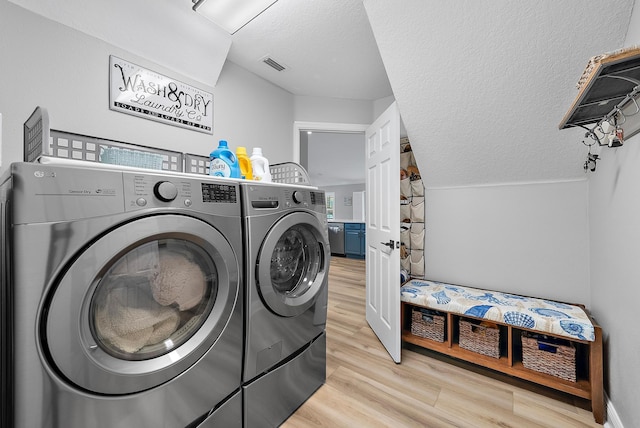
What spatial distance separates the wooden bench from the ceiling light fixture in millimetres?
2162

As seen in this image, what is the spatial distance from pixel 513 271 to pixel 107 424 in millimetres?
2489

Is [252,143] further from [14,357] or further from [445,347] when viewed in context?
[445,347]

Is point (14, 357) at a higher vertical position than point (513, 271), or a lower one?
higher

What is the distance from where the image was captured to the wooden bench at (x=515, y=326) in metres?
1.38

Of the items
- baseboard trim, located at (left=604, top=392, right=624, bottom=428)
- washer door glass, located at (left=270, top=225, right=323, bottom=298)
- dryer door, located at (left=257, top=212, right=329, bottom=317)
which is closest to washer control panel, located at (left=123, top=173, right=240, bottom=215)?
dryer door, located at (left=257, top=212, right=329, bottom=317)

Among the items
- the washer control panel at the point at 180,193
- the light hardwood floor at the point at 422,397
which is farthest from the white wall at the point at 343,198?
the washer control panel at the point at 180,193

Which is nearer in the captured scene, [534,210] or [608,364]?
[608,364]

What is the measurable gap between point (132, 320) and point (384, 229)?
5.43ft

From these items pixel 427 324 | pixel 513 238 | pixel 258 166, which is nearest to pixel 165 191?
pixel 258 166

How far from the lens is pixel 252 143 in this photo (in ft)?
7.31

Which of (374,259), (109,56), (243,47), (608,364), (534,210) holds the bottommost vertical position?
(608,364)

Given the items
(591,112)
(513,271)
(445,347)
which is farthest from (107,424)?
(513,271)

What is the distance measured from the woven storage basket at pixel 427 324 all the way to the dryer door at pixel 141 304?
1.51m

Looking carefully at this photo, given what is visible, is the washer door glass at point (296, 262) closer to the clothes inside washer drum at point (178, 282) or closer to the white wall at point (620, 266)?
the clothes inside washer drum at point (178, 282)
